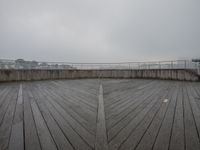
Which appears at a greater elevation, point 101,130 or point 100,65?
point 100,65

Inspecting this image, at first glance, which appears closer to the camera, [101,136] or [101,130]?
[101,136]

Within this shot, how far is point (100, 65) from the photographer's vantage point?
1173 centimetres

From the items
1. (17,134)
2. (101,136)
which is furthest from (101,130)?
(17,134)

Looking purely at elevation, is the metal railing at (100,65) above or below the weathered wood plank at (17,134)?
above

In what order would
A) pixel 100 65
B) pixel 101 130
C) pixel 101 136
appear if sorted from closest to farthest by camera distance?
1. pixel 101 136
2. pixel 101 130
3. pixel 100 65

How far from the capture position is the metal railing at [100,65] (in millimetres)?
8500

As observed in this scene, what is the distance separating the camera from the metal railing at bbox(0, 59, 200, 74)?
27.9 feet

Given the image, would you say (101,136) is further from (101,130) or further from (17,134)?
(17,134)

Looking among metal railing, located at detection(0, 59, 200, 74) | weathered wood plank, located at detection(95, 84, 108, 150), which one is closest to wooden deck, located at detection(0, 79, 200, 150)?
weathered wood plank, located at detection(95, 84, 108, 150)

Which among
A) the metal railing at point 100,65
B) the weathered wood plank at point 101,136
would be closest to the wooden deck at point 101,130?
the weathered wood plank at point 101,136

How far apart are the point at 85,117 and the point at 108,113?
477 mm

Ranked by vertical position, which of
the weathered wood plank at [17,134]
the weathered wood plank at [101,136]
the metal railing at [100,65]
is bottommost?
the weathered wood plank at [101,136]

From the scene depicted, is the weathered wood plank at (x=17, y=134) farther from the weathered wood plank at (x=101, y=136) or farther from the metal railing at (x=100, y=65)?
the metal railing at (x=100, y=65)

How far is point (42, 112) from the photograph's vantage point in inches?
87.5
